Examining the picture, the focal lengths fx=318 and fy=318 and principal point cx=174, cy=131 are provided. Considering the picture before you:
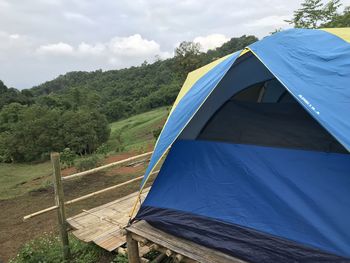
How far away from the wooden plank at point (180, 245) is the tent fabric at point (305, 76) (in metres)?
0.60

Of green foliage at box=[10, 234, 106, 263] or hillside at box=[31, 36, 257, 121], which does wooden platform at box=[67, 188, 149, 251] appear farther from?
hillside at box=[31, 36, 257, 121]

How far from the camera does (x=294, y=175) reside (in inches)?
101

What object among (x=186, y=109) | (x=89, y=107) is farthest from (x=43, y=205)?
(x=89, y=107)

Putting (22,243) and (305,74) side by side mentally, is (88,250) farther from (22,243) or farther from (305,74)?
(305,74)

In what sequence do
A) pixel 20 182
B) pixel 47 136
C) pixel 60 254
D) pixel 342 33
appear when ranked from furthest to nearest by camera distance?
pixel 47 136
pixel 20 182
pixel 60 254
pixel 342 33

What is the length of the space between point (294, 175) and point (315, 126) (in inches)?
19.7

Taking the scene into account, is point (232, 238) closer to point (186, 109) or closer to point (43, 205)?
point (186, 109)

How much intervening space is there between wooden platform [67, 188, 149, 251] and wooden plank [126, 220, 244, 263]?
0.66 m

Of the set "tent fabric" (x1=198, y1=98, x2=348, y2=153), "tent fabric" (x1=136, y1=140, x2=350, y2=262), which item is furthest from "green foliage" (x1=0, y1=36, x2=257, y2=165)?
"tent fabric" (x1=198, y1=98, x2=348, y2=153)

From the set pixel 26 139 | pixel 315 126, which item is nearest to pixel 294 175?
pixel 315 126

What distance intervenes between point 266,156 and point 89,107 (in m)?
31.8

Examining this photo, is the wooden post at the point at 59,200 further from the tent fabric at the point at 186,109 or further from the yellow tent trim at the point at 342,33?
the yellow tent trim at the point at 342,33

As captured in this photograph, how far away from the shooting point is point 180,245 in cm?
279

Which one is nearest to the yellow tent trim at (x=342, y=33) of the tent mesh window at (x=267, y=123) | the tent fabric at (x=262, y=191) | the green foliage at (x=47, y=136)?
the tent mesh window at (x=267, y=123)
